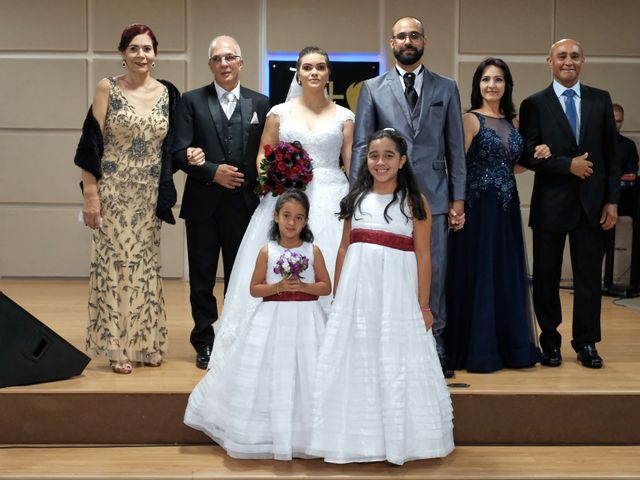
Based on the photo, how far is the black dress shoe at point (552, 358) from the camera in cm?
449

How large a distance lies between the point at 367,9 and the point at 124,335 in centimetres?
432

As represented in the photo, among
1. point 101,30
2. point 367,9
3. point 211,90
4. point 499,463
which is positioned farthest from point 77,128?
point 499,463

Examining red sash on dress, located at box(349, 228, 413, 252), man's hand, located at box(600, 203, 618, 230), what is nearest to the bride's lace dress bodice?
red sash on dress, located at box(349, 228, 413, 252)

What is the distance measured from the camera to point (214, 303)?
4.51 metres

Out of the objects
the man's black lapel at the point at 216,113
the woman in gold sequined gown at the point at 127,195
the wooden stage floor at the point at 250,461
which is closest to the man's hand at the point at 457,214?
the wooden stage floor at the point at 250,461

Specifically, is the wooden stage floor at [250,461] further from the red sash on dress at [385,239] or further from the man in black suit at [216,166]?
the red sash on dress at [385,239]

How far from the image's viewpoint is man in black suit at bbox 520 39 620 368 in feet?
14.4

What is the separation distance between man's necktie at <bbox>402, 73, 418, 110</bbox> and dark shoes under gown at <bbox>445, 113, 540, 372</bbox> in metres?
0.38

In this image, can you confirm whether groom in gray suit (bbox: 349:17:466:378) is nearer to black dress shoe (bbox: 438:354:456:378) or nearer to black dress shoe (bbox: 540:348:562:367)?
black dress shoe (bbox: 438:354:456:378)

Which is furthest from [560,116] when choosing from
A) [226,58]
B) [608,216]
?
[226,58]

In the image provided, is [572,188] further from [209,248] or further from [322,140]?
[209,248]

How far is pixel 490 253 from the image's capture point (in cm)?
441

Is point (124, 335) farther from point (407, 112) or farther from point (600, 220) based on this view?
point (600, 220)

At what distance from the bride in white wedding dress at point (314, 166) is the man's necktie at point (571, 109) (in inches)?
41.1
